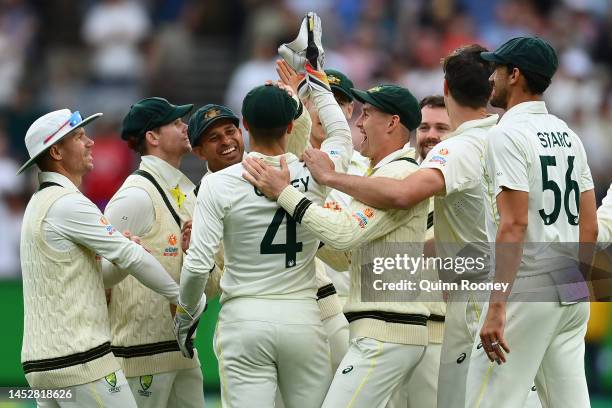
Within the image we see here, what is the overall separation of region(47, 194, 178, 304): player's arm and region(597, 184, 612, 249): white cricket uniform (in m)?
2.53

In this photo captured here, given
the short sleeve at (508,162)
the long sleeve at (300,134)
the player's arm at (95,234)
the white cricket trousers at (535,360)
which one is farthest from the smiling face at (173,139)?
the white cricket trousers at (535,360)

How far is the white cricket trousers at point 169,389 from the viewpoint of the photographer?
7090mm

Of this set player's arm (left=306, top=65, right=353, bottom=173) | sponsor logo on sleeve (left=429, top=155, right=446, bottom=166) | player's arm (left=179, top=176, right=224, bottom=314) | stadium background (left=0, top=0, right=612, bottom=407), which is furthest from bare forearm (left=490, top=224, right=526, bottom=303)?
stadium background (left=0, top=0, right=612, bottom=407)

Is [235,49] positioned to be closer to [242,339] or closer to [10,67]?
[10,67]

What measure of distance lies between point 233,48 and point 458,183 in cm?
1038

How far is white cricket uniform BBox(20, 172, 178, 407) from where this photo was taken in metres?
6.21

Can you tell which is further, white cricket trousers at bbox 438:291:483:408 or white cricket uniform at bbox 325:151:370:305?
white cricket uniform at bbox 325:151:370:305

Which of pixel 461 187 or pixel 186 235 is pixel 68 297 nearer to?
A: pixel 186 235

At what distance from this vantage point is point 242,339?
20.1 feet

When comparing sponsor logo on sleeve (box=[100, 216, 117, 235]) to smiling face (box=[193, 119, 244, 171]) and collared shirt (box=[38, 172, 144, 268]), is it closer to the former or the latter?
collared shirt (box=[38, 172, 144, 268])

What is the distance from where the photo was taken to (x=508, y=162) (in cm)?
594

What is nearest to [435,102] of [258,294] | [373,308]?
[373,308]

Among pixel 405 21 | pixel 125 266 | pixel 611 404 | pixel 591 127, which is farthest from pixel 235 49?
pixel 125 266

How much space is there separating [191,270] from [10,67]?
1059 centimetres
